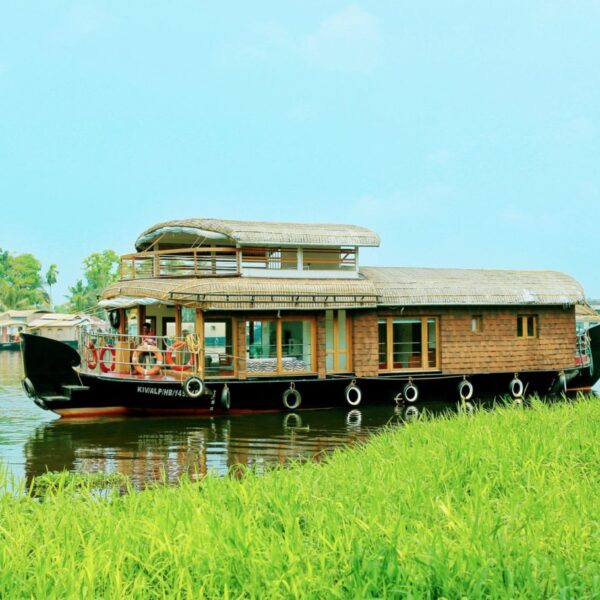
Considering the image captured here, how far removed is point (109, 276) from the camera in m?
64.4

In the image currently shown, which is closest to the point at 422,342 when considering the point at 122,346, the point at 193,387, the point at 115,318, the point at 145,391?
the point at 193,387

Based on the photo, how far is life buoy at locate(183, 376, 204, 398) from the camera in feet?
43.1

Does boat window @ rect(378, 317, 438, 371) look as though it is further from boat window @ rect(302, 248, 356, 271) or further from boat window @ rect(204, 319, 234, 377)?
boat window @ rect(204, 319, 234, 377)

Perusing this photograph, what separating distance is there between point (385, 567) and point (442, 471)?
2.14 metres

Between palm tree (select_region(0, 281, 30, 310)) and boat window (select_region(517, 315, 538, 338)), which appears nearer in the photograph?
boat window (select_region(517, 315, 538, 338))

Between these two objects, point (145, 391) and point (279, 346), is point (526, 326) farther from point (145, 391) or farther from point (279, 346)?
point (145, 391)

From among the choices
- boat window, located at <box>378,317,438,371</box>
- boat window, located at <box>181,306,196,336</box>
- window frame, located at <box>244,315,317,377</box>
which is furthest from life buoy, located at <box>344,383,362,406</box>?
boat window, located at <box>181,306,196,336</box>

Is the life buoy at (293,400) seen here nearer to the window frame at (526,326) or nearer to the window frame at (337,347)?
the window frame at (337,347)

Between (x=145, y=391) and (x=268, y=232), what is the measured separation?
377 centimetres

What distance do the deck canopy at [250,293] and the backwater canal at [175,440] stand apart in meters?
1.99

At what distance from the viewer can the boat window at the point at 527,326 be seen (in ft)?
55.7

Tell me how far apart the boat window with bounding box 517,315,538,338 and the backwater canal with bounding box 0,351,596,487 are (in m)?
3.13

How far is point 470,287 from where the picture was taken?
16.3m

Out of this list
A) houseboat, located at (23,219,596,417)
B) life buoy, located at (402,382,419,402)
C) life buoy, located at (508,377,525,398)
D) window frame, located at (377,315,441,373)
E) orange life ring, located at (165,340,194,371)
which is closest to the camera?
houseboat, located at (23,219,596,417)
